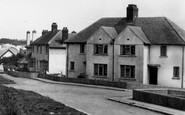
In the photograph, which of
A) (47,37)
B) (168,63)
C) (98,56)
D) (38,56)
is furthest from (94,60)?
(38,56)

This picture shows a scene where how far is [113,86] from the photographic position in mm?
41281

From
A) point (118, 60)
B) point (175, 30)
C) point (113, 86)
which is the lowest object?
point (113, 86)

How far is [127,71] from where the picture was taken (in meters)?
45.6

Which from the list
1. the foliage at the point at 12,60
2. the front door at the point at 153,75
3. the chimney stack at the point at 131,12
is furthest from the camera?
the foliage at the point at 12,60

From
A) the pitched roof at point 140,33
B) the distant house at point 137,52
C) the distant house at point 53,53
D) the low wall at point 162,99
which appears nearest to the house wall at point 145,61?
the distant house at point 137,52

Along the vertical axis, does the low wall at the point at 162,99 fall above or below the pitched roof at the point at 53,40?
below

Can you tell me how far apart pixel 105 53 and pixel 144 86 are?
965 centimetres

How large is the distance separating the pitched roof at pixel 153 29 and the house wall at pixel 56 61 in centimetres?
1295

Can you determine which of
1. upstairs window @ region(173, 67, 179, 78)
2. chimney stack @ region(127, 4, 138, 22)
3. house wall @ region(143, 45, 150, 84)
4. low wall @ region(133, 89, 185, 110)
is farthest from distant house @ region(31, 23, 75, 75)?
low wall @ region(133, 89, 185, 110)

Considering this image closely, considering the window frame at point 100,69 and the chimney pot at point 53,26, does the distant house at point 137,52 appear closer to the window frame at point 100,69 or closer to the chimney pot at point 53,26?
the window frame at point 100,69

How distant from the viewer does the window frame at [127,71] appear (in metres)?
44.9

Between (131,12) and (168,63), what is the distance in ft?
29.7

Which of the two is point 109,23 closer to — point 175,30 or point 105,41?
point 105,41

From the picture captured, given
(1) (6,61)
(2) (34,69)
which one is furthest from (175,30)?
(1) (6,61)
